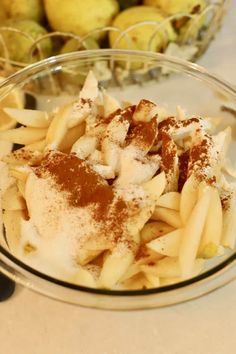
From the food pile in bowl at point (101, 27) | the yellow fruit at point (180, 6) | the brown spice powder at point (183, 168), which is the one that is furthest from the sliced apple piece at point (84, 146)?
the yellow fruit at point (180, 6)

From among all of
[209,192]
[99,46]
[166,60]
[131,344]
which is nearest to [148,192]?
[209,192]

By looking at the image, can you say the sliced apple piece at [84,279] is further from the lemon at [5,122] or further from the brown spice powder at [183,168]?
the lemon at [5,122]

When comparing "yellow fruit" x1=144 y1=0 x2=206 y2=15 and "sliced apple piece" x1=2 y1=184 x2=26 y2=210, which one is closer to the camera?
"sliced apple piece" x1=2 y1=184 x2=26 y2=210

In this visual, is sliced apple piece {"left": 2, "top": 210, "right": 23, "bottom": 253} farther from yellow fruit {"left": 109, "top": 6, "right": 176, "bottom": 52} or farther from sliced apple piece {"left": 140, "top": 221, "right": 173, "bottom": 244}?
yellow fruit {"left": 109, "top": 6, "right": 176, "bottom": 52}

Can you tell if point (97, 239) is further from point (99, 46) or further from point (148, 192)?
point (99, 46)

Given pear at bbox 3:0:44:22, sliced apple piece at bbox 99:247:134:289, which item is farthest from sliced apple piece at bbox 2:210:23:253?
pear at bbox 3:0:44:22

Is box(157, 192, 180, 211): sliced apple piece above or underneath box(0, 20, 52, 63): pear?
underneath
